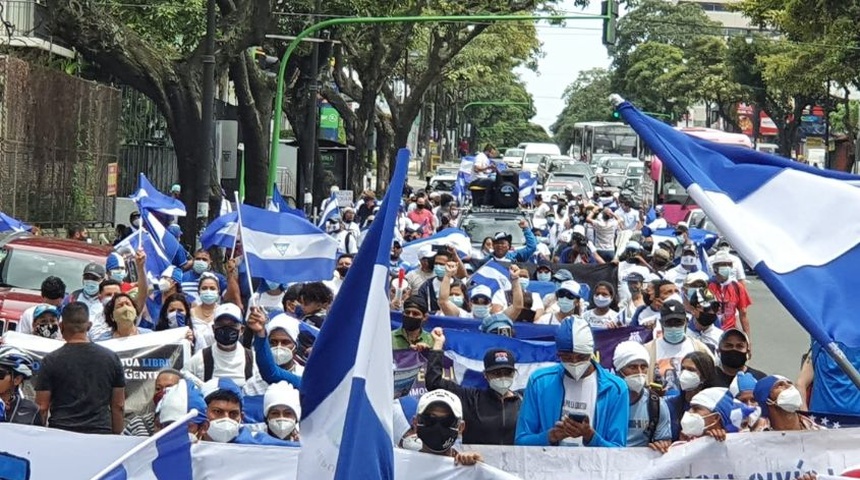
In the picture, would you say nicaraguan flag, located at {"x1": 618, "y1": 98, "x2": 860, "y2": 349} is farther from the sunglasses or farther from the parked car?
the parked car

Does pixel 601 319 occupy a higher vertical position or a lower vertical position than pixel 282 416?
lower

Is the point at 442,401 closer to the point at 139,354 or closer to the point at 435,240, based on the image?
the point at 139,354

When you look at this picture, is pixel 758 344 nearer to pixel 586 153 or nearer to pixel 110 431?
pixel 110 431

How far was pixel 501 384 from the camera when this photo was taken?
856 cm

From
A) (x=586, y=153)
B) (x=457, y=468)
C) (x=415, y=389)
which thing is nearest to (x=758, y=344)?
(x=415, y=389)

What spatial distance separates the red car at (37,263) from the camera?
15031mm

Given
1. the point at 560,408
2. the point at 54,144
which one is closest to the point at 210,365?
the point at 560,408

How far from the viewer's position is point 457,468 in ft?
21.8

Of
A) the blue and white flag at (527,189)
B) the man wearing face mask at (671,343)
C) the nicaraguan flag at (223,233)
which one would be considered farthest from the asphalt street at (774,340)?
the blue and white flag at (527,189)

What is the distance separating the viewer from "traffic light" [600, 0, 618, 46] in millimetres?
27703

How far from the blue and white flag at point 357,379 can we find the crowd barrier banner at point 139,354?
3455mm

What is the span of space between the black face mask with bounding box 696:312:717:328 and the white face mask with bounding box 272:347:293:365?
362cm

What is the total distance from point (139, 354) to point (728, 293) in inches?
276

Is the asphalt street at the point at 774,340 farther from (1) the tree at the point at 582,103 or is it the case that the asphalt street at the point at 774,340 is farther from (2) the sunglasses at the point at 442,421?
(1) the tree at the point at 582,103
